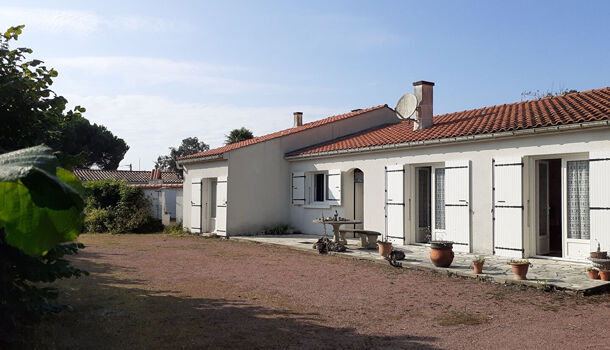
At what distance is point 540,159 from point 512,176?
0.74 metres

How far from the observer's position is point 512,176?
10414 millimetres

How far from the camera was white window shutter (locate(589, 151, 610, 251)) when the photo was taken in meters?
8.95

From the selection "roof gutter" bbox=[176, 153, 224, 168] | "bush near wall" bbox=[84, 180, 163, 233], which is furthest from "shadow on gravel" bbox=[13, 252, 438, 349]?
"bush near wall" bbox=[84, 180, 163, 233]

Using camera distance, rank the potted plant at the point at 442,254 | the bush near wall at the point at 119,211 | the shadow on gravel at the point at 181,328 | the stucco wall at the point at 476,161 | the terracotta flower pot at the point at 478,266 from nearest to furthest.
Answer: the shadow on gravel at the point at 181,328 < the terracotta flower pot at the point at 478,266 < the potted plant at the point at 442,254 < the stucco wall at the point at 476,161 < the bush near wall at the point at 119,211

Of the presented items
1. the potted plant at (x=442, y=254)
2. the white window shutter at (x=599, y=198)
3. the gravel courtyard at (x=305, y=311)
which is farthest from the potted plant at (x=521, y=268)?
the white window shutter at (x=599, y=198)

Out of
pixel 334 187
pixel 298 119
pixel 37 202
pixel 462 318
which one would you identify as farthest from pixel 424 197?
pixel 37 202

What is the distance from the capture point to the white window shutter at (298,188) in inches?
652

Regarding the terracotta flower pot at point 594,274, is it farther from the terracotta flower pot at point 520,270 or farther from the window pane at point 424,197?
the window pane at point 424,197

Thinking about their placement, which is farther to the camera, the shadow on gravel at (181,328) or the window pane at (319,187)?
the window pane at (319,187)

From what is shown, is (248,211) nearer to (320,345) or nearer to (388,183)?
(388,183)

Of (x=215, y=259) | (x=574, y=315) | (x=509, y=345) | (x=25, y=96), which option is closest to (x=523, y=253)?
(x=574, y=315)

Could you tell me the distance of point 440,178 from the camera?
12.3 m

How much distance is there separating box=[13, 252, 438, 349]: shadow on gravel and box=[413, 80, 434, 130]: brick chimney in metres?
9.43

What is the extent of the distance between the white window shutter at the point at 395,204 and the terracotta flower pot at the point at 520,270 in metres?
4.85
